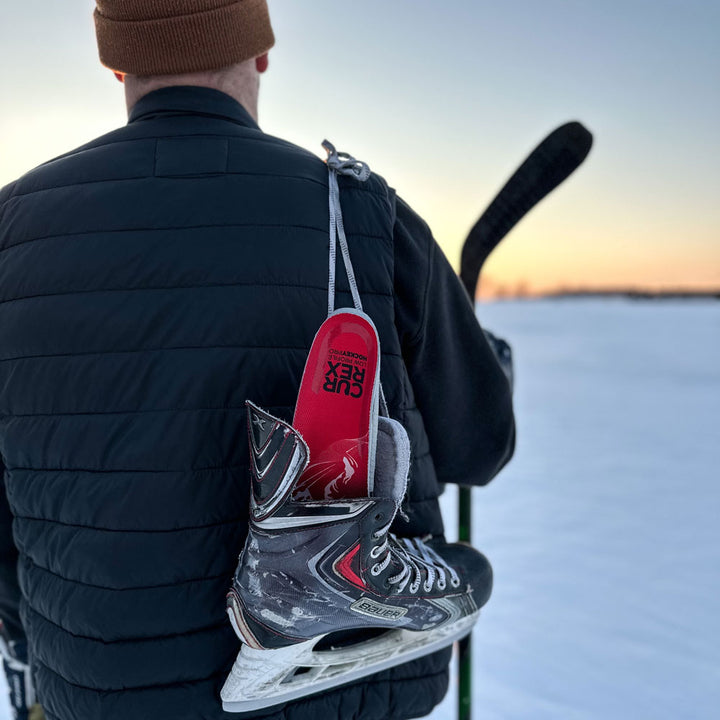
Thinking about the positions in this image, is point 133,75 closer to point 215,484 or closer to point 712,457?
point 215,484

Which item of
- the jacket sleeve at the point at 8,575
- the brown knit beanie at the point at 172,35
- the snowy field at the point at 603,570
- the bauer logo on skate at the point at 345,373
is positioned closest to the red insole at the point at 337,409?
the bauer logo on skate at the point at 345,373

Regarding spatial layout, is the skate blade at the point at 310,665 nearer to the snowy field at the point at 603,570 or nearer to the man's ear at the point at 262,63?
the man's ear at the point at 262,63

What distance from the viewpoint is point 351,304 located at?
951 mm

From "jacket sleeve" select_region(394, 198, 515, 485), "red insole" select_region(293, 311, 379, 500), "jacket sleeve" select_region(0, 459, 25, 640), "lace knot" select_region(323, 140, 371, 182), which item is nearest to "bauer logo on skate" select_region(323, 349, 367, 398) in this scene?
"red insole" select_region(293, 311, 379, 500)

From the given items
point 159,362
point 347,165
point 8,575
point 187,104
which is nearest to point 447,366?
point 347,165

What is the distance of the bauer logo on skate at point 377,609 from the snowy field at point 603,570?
1352mm

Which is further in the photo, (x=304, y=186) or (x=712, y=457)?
(x=712, y=457)

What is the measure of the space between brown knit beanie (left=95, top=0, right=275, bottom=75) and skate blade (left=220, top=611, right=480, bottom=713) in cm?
96

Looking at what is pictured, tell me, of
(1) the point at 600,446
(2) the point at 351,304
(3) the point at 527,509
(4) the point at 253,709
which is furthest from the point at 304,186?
(1) the point at 600,446

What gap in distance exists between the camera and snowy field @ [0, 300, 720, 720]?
6.91ft

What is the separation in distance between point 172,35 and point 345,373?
663mm

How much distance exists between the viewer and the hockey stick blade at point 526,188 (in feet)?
4.08

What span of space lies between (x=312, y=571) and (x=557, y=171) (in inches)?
36.5

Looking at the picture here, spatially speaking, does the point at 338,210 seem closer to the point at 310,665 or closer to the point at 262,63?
the point at 262,63
